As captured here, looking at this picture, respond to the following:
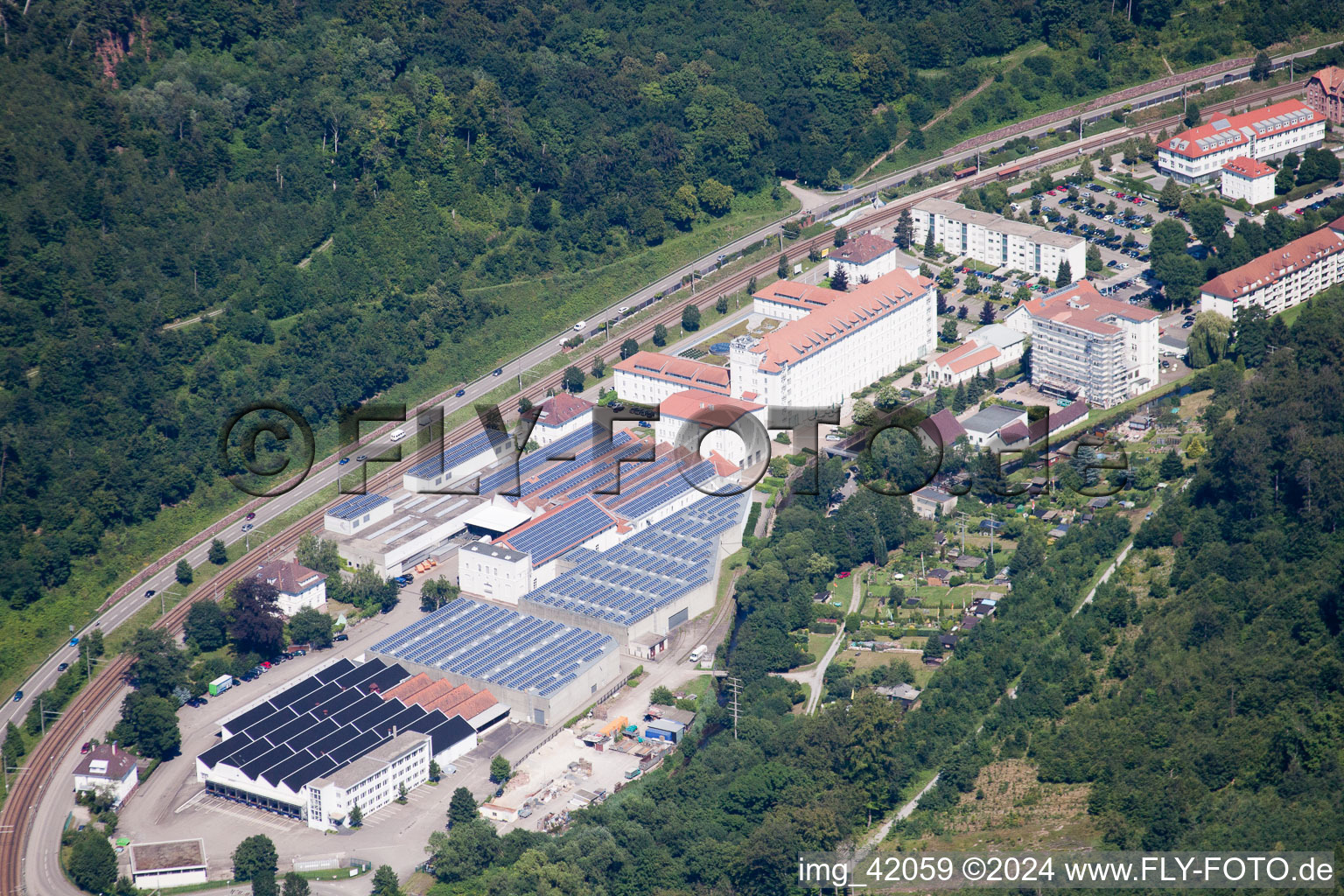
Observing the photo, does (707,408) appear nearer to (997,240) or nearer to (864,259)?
(864,259)

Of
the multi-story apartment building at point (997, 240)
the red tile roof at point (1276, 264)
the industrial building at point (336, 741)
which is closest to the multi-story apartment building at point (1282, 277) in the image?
the red tile roof at point (1276, 264)

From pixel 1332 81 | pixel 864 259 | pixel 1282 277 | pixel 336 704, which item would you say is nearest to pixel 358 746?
pixel 336 704

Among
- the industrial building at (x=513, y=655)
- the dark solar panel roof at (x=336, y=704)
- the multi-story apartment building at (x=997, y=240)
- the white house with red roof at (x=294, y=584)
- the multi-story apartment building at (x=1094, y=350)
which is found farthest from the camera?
the multi-story apartment building at (x=997, y=240)

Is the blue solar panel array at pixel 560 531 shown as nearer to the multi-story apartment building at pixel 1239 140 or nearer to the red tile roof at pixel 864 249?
→ the red tile roof at pixel 864 249

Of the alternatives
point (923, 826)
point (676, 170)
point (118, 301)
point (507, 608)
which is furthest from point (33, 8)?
point (923, 826)

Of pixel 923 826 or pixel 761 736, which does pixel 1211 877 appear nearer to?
pixel 923 826

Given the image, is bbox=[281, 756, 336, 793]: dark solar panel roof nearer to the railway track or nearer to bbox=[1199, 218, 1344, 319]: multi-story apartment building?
the railway track
